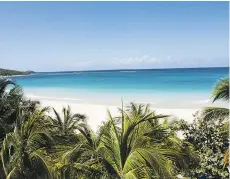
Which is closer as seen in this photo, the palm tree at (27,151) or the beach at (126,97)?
the palm tree at (27,151)

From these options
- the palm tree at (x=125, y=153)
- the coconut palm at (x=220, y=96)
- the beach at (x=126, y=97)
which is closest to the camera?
the palm tree at (x=125, y=153)

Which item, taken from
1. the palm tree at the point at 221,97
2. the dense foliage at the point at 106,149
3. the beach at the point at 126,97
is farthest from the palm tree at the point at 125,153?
the palm tree at the point at 221,97

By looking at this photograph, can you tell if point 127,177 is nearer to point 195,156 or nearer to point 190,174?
point 195,156

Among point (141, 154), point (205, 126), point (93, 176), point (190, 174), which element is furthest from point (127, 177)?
point (205, 126)

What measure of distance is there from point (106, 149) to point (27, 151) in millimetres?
2127

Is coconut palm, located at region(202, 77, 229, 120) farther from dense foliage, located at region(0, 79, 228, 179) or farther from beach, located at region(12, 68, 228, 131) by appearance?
beach, located at region(12, 68, 228, 131)

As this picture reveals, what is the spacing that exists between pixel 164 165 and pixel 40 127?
310 cm

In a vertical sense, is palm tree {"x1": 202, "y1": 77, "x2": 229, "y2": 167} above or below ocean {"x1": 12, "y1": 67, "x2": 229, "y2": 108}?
above

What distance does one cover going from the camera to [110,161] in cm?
615

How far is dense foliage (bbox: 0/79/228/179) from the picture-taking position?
602 cm

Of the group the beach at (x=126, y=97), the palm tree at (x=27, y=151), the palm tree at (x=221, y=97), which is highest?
the palm tree at (x=221, y=97)

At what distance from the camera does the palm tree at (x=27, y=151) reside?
7145mm

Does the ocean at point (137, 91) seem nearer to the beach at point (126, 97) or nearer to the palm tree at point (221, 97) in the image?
the beach at point (126, 97)

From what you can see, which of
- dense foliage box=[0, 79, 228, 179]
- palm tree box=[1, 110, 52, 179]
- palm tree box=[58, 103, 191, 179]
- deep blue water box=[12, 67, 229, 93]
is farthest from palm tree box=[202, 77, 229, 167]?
deep blue water box=[12, 67, 229, 93]
